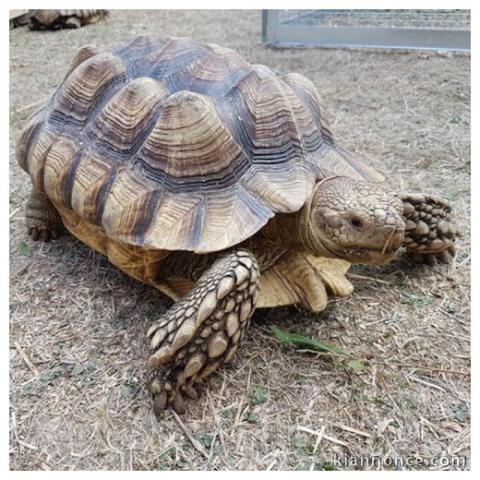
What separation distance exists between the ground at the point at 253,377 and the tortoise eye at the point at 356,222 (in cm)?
56

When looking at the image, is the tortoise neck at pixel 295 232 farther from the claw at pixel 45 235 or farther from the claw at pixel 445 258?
the claw at pixel 45 235

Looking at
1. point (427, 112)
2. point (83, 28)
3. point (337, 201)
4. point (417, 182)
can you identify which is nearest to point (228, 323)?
point (337, 201)

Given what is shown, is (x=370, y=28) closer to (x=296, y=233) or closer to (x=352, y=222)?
(x=296, y=233)

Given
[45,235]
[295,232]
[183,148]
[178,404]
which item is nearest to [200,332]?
[178,404]

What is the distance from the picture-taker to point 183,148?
2150 millimetres

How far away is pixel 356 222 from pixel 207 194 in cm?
60

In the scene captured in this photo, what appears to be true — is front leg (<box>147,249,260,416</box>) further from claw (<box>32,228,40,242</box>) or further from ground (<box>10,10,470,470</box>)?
claw (<box>32,228,40,242</box>)

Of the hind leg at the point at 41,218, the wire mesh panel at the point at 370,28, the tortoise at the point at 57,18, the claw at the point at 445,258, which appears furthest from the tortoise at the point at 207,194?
the tortoise at the point at 57,18

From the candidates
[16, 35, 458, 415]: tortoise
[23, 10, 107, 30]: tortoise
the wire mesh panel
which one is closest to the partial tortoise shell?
[16, 35, 458, 415]: tortoise

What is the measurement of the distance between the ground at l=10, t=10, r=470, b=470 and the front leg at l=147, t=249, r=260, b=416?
0.10 m

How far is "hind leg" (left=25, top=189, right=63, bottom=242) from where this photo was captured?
2.91 m

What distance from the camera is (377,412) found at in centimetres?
196

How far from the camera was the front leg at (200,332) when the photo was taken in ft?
6.17

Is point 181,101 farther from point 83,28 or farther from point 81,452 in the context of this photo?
point 83,28
